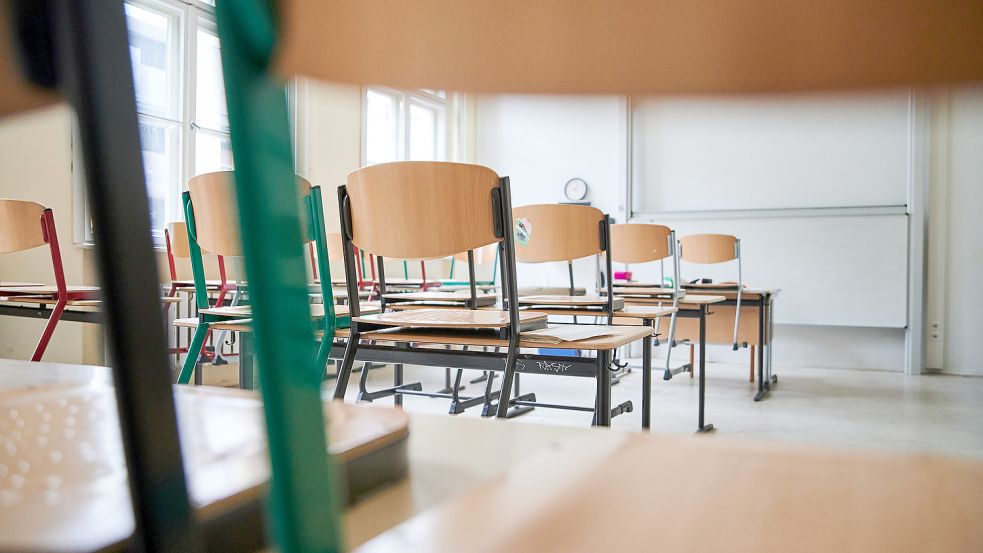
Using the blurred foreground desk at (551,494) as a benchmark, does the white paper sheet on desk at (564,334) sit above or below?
below

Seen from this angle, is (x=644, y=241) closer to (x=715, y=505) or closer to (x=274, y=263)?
(x=715, y=505)

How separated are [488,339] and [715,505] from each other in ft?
4.32

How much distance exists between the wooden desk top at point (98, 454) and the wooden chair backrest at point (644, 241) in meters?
3.42

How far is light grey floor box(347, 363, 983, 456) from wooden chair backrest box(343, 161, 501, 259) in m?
1.02

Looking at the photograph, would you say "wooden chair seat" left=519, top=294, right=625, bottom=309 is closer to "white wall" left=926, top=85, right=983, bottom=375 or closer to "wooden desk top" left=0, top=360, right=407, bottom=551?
"wooden desk top" left=0, top=360, right=407, bottom=551

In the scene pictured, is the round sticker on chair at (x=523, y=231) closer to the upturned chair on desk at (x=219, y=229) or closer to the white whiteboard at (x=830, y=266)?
the upturned chair on desk at (x=219, y=229)

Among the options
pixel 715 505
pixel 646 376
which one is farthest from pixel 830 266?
pixel 715 505

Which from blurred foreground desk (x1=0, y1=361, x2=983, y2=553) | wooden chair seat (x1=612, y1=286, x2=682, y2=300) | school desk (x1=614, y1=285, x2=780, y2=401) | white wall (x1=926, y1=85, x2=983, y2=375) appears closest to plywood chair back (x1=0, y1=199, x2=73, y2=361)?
blurred foreground desk (x1=0, y1=361, x2=983, y2=553)

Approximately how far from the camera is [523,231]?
276 cm

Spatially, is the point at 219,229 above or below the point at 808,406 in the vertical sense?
above

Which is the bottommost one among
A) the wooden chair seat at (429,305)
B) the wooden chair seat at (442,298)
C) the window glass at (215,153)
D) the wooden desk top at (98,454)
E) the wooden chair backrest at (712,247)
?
the wooden chair seat at (429,305)

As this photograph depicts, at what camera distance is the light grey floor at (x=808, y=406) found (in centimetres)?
323

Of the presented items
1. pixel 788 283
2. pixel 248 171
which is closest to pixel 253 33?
pixel 248 171

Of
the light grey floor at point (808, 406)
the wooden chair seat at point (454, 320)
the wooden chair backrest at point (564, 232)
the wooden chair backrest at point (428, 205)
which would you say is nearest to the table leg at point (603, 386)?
the wooden chair seat at point (454, 320)
